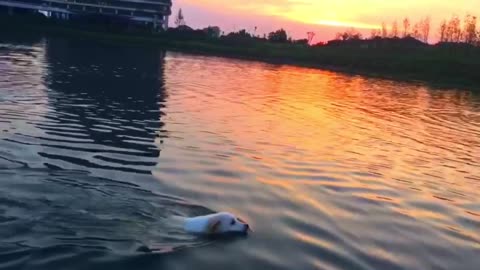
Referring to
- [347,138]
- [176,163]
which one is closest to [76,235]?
[176,163]

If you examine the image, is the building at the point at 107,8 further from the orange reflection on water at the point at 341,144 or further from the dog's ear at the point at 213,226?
the dog's ear at the point at 213,226

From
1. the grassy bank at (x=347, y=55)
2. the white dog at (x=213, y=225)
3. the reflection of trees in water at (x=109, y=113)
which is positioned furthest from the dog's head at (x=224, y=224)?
the grassy bank at (x=347, y=55)

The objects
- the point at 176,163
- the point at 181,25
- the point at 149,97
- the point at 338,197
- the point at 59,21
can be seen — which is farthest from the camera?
the point at 181,25

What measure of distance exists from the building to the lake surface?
10226 cm

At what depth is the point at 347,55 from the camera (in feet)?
252

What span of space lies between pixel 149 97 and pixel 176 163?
1037cm

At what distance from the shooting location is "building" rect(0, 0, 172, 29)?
382 ft

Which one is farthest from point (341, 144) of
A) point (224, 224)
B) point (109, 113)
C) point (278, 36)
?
point (278, 36)

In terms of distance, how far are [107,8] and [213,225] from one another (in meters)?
119

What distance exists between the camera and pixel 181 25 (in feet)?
457

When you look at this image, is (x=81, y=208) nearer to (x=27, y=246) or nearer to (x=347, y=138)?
(x=27, y=246)

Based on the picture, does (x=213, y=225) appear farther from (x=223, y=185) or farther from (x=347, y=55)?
(x=347, y=55)

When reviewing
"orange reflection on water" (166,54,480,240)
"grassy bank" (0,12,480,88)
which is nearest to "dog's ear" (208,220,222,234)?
"orange reflection on water" (166,54,480,240)

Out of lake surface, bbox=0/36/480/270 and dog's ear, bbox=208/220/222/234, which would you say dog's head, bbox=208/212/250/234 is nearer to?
dog's ear, bbox=208/220/222/234
